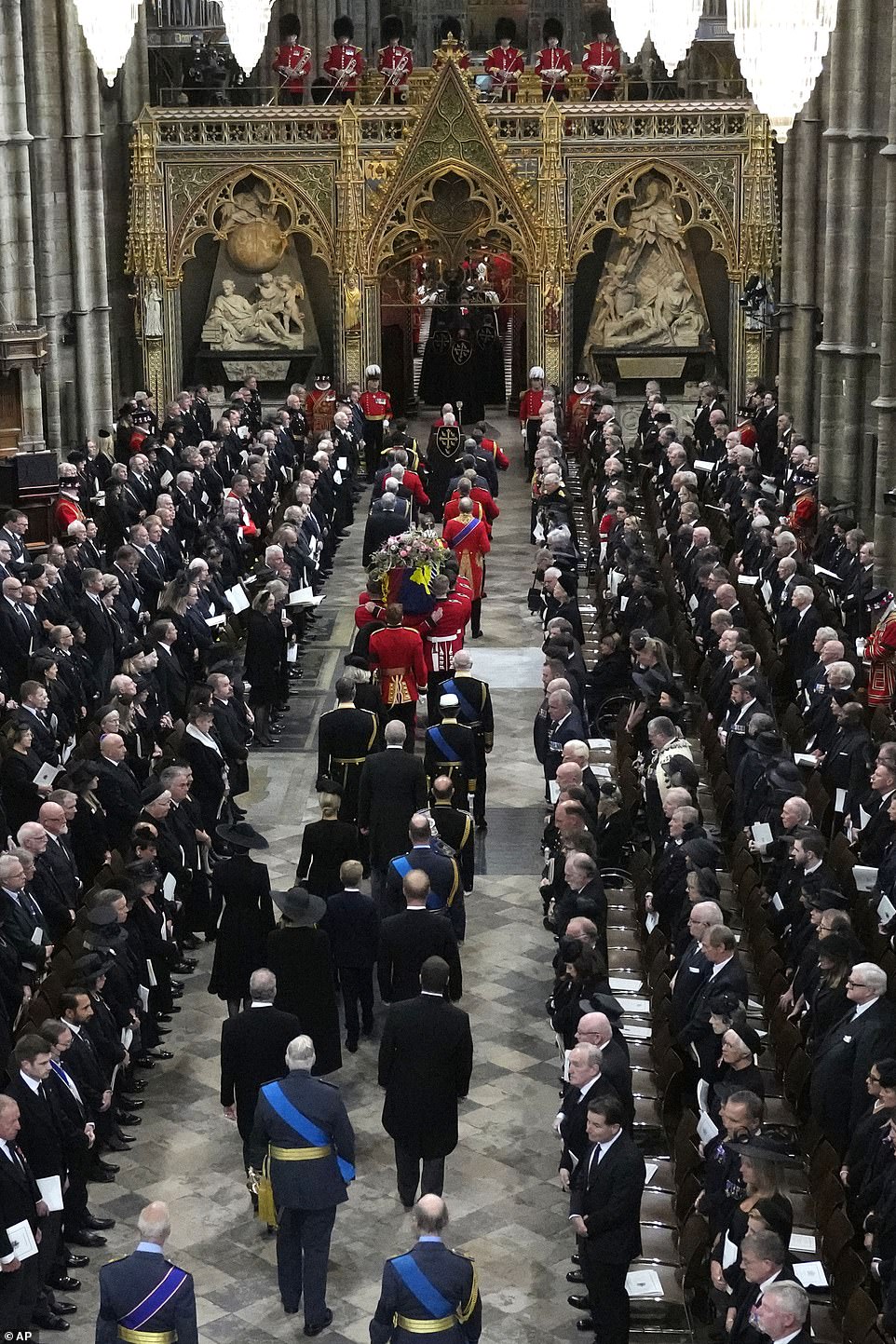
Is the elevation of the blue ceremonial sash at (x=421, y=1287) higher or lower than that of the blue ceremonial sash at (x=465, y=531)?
lower

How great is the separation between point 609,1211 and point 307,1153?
4.77ft

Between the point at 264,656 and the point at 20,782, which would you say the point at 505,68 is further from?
the point at 20,782

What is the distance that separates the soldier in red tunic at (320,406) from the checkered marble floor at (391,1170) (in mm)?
13550

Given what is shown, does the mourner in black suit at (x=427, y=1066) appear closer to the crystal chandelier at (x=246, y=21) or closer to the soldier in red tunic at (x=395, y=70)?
the crystal chandelier at (x=246, y=21)

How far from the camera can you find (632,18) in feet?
64.2

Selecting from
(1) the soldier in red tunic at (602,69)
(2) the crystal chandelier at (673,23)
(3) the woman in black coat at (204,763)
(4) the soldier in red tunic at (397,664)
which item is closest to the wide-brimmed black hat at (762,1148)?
(3) the woman in black coat at (204,763)

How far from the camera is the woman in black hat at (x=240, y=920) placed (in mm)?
12086

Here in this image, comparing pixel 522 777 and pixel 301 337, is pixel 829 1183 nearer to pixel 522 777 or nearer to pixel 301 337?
pixel 522 777

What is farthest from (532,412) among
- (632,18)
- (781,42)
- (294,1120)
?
(294,1120)

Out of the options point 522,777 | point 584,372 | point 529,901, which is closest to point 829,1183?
point 529,901

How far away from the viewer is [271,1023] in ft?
34.2

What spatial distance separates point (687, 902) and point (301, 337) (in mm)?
21882

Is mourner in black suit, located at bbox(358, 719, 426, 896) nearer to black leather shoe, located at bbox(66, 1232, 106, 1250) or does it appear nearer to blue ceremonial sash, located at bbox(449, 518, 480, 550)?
black leather shoe, located at bbox(66, 1232, 106, 1250)

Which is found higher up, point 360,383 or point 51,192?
point 51,192
